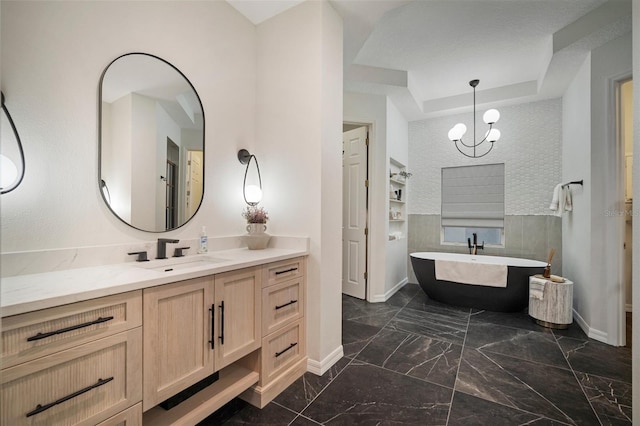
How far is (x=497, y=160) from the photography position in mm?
4195

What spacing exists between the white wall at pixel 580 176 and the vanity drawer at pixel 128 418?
12.4 feet

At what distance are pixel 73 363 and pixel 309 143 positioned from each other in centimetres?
173

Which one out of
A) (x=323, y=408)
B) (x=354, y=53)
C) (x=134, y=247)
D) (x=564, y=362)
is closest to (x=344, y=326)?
(x=323, y=408)

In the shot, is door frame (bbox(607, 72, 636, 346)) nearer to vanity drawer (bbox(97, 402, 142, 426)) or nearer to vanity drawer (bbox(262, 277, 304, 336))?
vanity drawer (bbox(262, 277, 304, 336))

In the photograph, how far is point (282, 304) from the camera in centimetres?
184

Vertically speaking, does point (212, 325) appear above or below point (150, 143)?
below

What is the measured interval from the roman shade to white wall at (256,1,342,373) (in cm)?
309

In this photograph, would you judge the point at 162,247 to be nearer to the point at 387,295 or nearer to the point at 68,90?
the point at 68,90

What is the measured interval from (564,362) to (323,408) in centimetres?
206

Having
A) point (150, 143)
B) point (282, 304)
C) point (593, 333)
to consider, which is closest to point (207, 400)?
point (282, 304)

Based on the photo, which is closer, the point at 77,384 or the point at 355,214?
the point at 77,384

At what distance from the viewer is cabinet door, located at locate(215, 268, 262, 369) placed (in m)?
1.43

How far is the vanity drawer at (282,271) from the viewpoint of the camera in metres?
1.72

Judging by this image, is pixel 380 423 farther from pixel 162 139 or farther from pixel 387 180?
pixel 387 180
